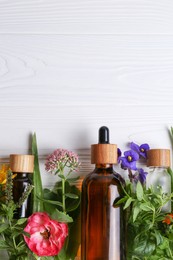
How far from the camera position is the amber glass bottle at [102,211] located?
0.74 metres

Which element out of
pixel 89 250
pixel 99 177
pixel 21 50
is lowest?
pixel 89 250

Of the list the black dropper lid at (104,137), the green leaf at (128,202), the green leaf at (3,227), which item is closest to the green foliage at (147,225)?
A: the green leaf at (128,202)

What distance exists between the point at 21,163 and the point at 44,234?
0.49 ft

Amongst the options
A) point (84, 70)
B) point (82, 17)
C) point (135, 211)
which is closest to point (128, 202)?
point (135, 211)

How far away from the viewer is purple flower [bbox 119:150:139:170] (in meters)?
0.82

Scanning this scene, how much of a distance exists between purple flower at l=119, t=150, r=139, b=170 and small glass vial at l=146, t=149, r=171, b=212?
0.03 metres

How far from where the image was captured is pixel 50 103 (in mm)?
880

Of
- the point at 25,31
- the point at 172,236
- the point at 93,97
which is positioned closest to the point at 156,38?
the point at 93,97

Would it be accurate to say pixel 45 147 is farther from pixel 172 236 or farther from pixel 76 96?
pixel 172 236

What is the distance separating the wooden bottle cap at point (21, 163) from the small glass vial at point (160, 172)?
0.25 metres

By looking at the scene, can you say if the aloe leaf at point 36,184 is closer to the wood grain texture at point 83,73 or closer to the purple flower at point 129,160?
the wood grain texture at point 83,73

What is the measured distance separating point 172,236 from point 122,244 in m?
0.10

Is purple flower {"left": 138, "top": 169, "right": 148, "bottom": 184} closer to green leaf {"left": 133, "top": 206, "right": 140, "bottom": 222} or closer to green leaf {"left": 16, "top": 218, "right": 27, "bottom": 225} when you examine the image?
green leaf {"left": 133, "top": 206, "right": 140, "bottom": 222}

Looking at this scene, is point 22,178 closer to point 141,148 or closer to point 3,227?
point 3,227
